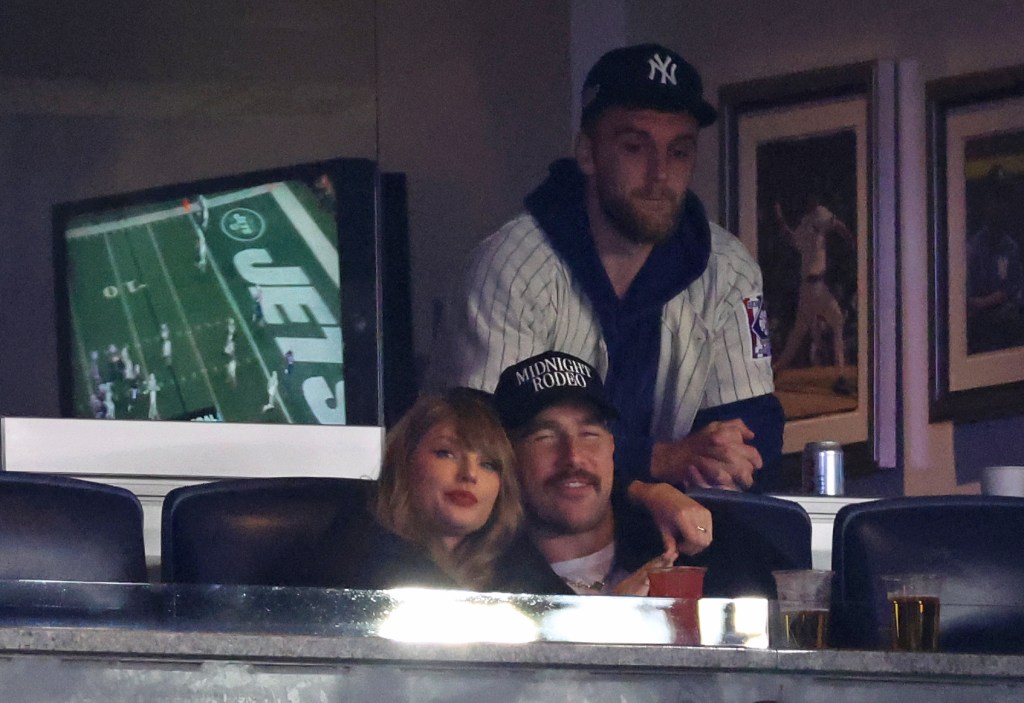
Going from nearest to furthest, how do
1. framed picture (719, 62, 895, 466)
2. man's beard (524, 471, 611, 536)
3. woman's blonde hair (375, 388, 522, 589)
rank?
1. woman's blonde hair (375, 388, 522, 589)
2. man's beard (524, 471, 611, 536)
3. framed picture (719, 62, 895, 466)

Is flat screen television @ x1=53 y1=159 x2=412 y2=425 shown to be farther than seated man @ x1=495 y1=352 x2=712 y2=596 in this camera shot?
Yes

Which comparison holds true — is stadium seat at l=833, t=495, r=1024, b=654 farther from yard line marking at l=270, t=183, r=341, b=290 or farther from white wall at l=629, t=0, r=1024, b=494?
yard line marking at l=270, t=183, r=341, b=290

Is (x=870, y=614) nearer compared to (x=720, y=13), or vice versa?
(x=870, y=614)

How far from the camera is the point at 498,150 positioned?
296cm

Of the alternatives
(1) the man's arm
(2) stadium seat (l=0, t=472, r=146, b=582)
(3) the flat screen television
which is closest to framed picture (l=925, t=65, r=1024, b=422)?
(1) the man's arm

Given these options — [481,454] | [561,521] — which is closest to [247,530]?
[481,454]

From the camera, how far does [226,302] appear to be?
2850 mm

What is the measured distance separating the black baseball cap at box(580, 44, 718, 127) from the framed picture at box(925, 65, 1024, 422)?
500 mm

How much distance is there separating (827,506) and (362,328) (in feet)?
3.20

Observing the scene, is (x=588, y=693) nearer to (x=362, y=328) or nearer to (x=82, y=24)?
(x=362, y=328)

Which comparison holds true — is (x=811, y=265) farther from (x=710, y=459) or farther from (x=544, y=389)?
(x=544, y=389)

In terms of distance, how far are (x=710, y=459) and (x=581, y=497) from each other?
646mm

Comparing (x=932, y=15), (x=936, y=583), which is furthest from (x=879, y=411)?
(x=936, y=583)

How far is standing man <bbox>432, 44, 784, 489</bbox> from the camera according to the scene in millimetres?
2973
